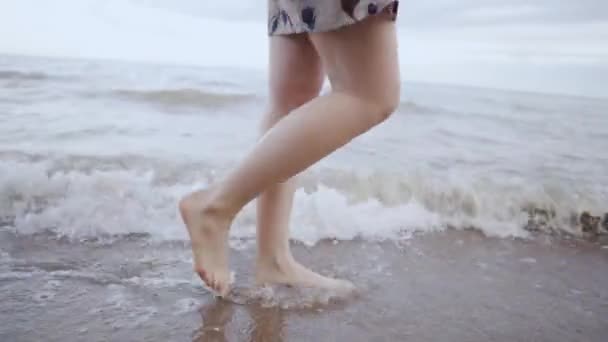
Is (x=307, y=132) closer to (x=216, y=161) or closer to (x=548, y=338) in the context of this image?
(x=548, y=338)

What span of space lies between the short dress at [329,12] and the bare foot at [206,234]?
411 millimetres

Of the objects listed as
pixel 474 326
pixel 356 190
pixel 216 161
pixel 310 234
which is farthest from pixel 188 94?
pixel 474 326

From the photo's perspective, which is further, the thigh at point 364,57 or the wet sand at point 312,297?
the wet sand at point 312,297

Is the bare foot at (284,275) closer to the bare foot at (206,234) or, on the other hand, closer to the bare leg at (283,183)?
the bare leg at (283,183)

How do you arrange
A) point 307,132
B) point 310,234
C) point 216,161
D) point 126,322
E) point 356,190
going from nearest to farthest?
point 307,132 → point 126,322 → point 310,234 → point 356,190 → point 216,161

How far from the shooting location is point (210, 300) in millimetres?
1272

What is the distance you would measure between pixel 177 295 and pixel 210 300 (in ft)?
0.28

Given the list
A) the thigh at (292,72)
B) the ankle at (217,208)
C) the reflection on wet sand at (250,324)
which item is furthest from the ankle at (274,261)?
the thigh at (292,72)

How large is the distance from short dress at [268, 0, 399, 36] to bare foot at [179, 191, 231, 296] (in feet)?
1.35

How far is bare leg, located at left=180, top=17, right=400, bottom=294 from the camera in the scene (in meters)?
0.95

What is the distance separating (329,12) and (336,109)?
184 millimetres

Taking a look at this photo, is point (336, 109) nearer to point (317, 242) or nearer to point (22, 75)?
point (317, 242)

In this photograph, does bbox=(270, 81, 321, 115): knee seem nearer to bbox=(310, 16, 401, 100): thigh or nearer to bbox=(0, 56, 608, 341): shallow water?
bbox=(310, 16, 401, 100): thigh

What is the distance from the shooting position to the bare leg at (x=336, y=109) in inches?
37.4
